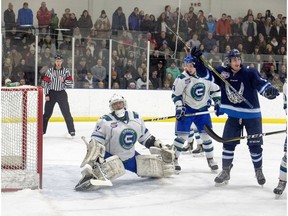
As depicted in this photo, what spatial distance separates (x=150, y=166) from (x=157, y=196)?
488mm

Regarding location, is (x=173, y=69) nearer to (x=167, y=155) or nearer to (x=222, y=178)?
(x=167, y=155)

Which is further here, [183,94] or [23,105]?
[183,94]

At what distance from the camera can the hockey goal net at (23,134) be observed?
4004 millimetres

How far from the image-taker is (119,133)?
13.7 ft

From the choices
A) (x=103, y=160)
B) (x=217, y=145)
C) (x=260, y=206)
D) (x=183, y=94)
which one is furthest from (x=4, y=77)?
(x=260, y=206)

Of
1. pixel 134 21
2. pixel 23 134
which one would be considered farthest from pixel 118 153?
pixel 134 21

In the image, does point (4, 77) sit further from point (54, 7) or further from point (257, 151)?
point (257, 151)

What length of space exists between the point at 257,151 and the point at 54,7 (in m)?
7.79

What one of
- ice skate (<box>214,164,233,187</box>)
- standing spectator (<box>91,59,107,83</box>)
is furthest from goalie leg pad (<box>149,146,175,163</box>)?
standing spectator (<box>91,59,107,83</box>)

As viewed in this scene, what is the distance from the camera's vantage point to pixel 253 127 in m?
4.12

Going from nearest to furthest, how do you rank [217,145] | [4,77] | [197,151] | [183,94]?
[183,94] < [197,151] < [217,145] < [4,77]

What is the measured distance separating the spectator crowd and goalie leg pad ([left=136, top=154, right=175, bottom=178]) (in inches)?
153

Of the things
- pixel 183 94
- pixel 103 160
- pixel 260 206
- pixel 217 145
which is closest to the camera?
pixel 260 206

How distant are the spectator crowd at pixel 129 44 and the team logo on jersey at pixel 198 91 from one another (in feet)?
10.6
